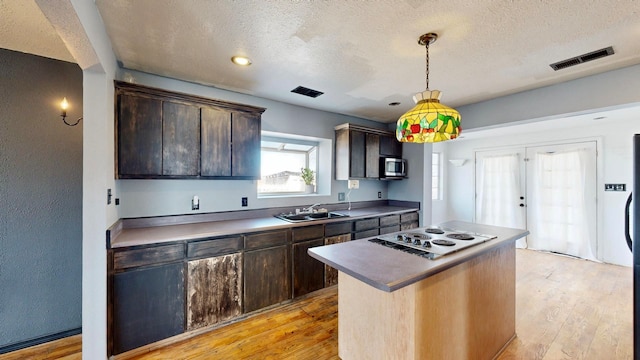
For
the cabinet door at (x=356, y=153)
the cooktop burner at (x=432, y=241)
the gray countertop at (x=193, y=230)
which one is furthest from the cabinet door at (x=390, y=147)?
the cooktop burner at (x=432, y=241)

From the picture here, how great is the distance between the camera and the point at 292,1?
1.52 metres

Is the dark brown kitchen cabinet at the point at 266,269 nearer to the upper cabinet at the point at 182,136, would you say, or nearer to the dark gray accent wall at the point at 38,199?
the upper cabinet at the point at 182,136

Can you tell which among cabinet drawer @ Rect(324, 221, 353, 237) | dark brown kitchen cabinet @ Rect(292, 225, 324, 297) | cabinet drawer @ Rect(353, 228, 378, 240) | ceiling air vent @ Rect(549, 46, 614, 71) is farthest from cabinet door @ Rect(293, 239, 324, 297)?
ceiling air vent @ Rect(549, 46, 614, 71)

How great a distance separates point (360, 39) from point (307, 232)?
200 cm

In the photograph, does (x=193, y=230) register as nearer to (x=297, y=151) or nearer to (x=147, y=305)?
(x=147, y=305)

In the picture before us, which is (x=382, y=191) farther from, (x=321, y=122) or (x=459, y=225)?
(x=459, y=225)

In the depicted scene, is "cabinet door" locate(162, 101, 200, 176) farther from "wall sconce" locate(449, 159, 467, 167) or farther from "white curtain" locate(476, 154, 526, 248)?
"white curtain" locate(476, 154, 526, 248)

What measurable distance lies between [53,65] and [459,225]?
397 cm

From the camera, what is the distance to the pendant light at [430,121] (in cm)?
168

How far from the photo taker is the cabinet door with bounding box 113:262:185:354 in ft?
6.41

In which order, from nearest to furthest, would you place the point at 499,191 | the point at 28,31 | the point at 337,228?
the point at 28,31 < the point at 337,228 < the point at 499,191

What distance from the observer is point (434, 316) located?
154 cm

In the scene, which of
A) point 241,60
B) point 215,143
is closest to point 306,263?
point 215,143

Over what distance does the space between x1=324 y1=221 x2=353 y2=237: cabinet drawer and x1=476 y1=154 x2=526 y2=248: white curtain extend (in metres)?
3.95
